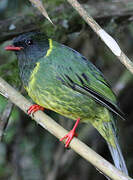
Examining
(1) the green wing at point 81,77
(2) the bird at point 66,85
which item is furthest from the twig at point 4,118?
(1) the green wing at point 81,77

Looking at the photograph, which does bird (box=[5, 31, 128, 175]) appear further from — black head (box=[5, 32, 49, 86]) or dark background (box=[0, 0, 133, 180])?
dark background (box=[0, 0, 133, 180])

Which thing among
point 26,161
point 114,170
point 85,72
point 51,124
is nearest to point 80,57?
point 85,72

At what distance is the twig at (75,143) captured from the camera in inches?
92.8

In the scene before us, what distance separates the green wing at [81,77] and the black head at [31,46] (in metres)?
0.14

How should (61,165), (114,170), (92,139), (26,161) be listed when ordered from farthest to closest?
(26,161)
(92,139)
(61,165)
(114,170)

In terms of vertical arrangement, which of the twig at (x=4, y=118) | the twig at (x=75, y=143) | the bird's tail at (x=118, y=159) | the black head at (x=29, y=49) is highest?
the black head at (x=29, y=49)

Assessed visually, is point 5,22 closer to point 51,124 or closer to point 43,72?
point 43,72

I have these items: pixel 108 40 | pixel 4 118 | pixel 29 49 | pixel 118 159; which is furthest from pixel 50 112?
pixel 108 40

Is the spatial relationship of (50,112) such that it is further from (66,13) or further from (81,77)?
(81,77)

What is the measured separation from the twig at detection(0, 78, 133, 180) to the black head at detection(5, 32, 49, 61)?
0.71 m

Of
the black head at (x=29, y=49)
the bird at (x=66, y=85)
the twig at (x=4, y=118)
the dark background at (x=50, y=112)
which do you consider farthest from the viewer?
the dark background at (x=50, y=112)

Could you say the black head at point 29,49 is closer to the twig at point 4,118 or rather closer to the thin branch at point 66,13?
the twig at point 4,118

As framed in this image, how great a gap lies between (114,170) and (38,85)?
1238 millimetres

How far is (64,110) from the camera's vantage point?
130 inches
